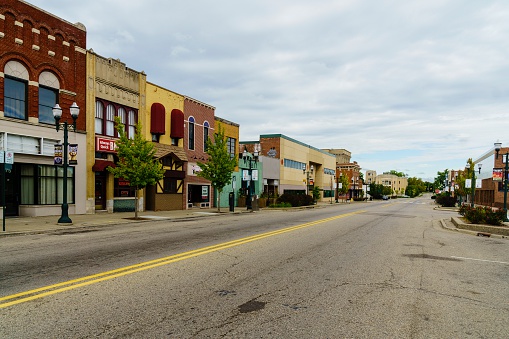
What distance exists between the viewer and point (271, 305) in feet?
17.8

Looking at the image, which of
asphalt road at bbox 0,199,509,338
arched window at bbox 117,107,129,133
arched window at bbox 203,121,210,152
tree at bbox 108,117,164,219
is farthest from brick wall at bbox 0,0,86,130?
asphalt road at bbox 0,199,509,338

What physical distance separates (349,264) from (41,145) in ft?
62.7

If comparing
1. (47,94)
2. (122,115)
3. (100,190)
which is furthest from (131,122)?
(47,94)

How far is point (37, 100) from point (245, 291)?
794 inches

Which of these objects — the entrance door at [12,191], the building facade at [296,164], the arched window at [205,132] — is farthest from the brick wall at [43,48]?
the building facade at [296,164]

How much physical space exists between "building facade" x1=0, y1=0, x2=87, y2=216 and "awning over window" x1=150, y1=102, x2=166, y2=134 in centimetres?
584

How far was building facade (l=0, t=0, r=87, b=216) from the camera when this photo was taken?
19734mm

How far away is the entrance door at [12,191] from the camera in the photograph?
19750 mm

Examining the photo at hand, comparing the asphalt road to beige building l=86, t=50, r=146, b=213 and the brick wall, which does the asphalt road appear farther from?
beige building l=86, t=50, r=146, b=213

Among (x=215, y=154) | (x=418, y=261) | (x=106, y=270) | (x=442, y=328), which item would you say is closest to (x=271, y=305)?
(x=442, y=328)

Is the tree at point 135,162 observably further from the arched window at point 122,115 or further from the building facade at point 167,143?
the building facade at point 167,143

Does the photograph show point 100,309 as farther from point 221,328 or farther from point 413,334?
point 413,334

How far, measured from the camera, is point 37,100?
2103cm

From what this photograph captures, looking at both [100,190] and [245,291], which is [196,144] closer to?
[100,190]
